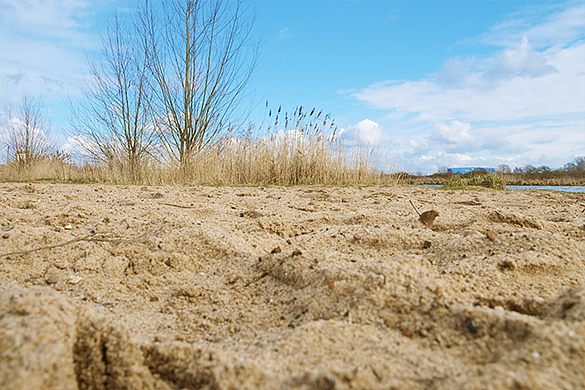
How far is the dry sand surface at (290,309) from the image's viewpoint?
64cm

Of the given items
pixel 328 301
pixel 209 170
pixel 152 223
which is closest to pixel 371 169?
pixel 209 170

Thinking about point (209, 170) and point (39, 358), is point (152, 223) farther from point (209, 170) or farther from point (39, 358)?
point (209, 170)

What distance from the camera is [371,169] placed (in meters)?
7.12

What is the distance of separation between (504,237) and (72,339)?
5.20ft

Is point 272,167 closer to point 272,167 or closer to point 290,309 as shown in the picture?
point 272,167

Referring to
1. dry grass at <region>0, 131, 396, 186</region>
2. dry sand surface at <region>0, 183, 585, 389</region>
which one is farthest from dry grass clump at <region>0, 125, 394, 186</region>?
dry sand surface at <region>0, 183, 585, 389</region>

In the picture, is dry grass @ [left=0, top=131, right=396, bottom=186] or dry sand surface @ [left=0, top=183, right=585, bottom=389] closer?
dry sand surface @ [left=0, top=183, right=585, bottom=389]

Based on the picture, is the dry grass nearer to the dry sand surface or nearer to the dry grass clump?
the dry grass clump

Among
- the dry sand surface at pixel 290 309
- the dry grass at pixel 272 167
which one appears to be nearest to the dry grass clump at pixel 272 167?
the dry grass at pixel 272 167

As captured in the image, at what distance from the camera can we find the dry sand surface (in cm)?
64

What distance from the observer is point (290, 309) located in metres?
1.03

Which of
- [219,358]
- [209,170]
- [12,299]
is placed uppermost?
[209,170]

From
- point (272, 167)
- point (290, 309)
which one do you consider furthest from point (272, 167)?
point (290, 309)

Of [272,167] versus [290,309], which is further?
[272,167]
